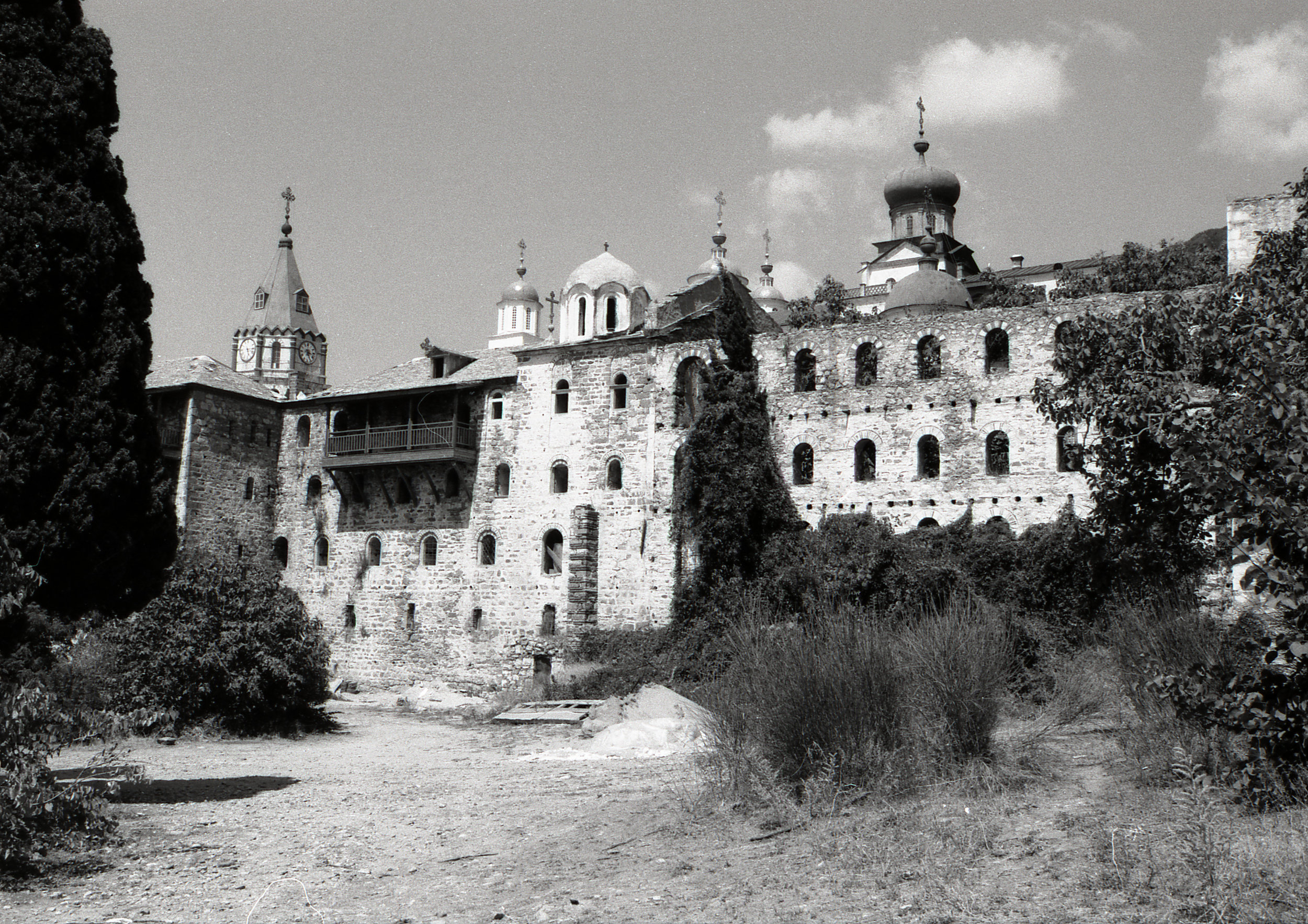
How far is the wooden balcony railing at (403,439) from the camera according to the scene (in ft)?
110

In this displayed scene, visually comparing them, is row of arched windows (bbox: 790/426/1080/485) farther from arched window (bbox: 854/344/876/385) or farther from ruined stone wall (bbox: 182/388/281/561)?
ruined stone wall (bbox: 182/388/281/561)

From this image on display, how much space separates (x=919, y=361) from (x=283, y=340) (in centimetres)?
3656

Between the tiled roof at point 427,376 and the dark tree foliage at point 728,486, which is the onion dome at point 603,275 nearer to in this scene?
the tiled roof at point 427,376

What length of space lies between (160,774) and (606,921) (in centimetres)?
937

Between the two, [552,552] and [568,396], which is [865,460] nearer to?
[568,396]

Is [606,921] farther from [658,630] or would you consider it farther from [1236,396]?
[658,630]

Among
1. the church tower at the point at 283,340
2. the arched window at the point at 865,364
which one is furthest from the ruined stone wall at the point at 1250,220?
the church tower at the point at 283,340

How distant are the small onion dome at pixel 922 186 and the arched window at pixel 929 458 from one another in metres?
35.2

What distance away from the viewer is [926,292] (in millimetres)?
42344

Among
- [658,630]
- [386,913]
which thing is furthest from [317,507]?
[386,913]

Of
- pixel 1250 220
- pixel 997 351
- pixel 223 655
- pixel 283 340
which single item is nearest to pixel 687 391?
pixel 997 351

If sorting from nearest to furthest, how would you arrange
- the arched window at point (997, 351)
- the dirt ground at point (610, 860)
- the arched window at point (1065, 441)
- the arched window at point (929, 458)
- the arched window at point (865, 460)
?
the dirt ground at point (610, 860)
the arched window at point (1065, 441)
the arched window at point (997, 351)
the arched window at point (929, 458)
the arched window at point (865, 460)

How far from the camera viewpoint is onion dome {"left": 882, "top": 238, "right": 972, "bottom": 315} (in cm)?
4147

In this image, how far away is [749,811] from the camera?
29.6ft
